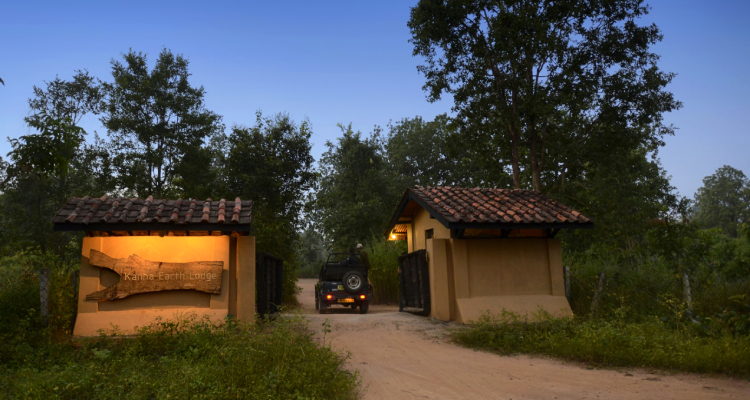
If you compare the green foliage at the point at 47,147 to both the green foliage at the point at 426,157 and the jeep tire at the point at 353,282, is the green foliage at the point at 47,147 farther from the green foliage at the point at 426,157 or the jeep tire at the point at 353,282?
the green foliage at the point at 426,157

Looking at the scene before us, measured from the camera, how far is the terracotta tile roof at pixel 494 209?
435 inches

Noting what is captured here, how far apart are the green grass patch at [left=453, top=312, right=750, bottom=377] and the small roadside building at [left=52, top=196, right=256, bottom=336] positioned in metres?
4.83

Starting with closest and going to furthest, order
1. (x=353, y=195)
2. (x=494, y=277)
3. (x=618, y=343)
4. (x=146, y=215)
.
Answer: (x=618, y=343) < (x=146, y=215) < (x=494, y=277) < (x=353, y=195)

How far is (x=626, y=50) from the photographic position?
17.6 meters

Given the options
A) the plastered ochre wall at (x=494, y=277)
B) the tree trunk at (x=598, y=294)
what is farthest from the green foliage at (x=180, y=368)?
the tree trunk at (x=598, y=294)

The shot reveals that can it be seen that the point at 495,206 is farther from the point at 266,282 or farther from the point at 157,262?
the point at 157,262

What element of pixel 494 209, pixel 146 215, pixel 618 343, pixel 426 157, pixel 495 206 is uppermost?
pixel 426 157

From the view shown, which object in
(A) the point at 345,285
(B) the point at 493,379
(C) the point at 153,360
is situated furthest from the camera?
(A) the point at 345,285

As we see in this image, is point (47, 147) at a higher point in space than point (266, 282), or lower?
higher

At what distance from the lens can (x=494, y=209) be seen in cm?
1166

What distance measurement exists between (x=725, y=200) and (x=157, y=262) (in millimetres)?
73381

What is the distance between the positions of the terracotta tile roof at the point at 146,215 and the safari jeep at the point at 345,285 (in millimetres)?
6746

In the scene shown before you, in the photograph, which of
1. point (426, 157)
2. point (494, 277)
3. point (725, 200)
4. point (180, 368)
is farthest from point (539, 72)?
point (725, 200)

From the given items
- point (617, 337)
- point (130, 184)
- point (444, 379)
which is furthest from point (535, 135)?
point (130, 184)
